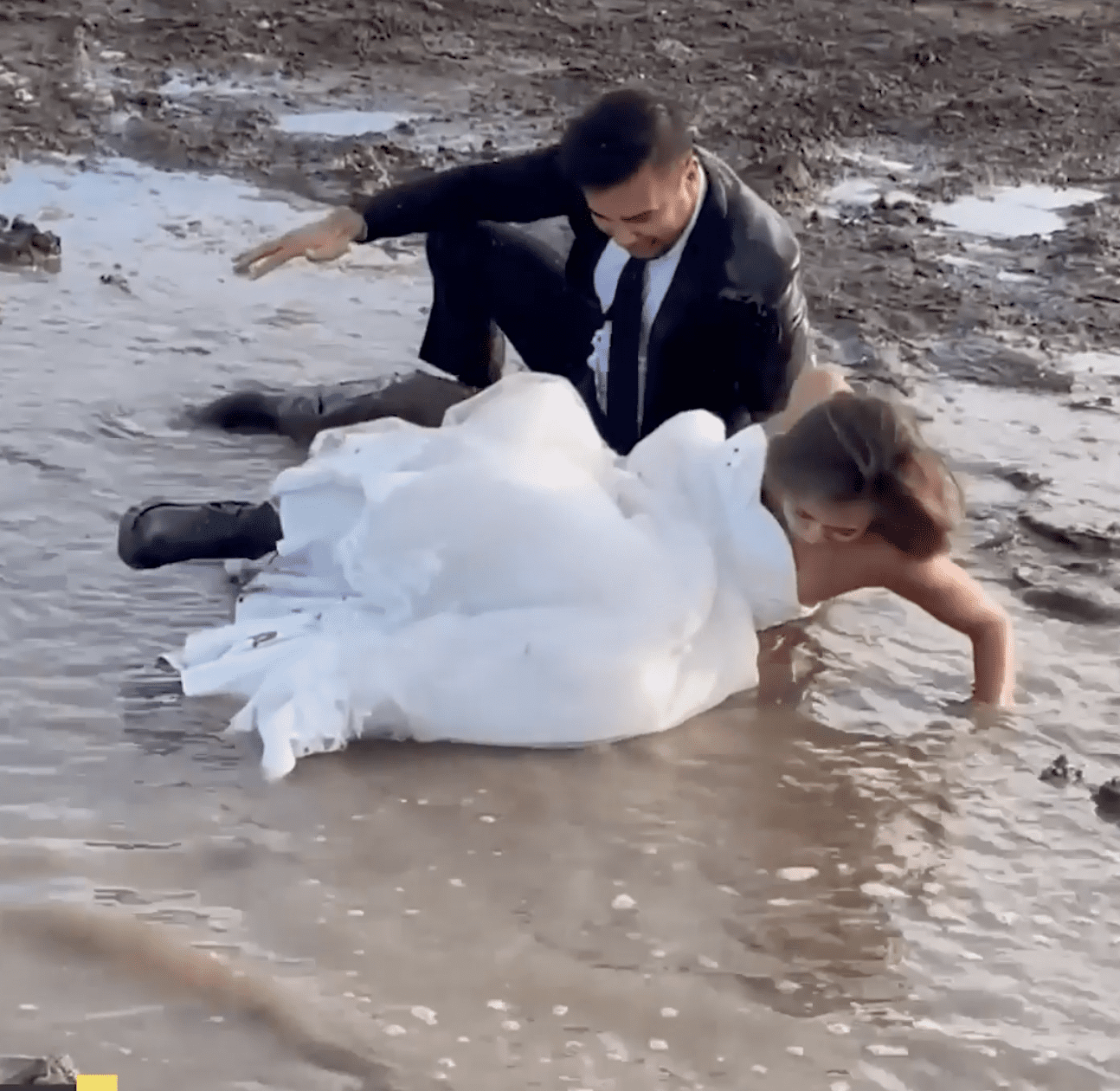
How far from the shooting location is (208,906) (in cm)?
221

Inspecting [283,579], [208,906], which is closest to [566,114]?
[283,579]

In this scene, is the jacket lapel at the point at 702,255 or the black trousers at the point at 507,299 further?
the black trousers at the point at 507,299

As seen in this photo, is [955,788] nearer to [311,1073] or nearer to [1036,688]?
[1036,688]

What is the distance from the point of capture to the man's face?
2895mm

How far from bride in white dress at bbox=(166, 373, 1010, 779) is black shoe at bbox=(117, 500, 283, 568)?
0.25 feet

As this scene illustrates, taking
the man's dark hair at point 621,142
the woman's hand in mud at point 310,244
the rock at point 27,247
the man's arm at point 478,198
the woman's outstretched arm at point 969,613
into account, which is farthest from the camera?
the rock at point 27,247

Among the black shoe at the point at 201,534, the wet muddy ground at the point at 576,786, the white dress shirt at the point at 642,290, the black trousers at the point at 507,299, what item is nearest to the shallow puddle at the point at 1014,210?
the wet muddy ground at the point at 576,786

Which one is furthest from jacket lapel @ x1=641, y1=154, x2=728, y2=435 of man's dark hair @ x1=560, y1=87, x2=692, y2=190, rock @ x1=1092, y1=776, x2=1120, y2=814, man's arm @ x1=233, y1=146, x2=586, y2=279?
rock @ x1=1092, y1=776, x2=1120, y2=814

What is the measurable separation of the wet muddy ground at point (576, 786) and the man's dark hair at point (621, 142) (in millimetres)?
907

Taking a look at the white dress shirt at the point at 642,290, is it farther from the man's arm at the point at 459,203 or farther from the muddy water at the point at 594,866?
the muddy water at the point at 594,866

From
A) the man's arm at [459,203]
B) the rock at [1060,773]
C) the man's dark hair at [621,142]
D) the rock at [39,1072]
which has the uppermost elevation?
the man's dark hair at [621,142]

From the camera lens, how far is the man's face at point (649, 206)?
9.50ft

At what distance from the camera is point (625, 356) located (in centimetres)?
327

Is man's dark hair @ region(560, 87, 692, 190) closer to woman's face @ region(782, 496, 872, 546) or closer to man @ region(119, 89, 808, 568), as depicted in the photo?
man @ region(119, 89, 808, 568)
